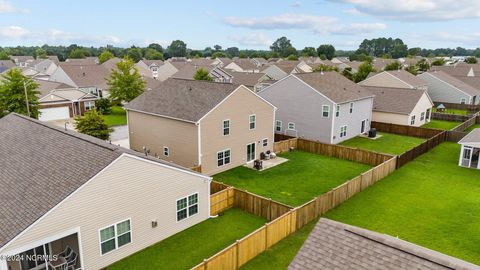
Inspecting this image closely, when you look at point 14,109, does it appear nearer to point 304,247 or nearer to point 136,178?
point 136,178

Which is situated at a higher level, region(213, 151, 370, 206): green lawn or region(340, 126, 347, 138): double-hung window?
region(340, 126, 347, 138): double-hung window

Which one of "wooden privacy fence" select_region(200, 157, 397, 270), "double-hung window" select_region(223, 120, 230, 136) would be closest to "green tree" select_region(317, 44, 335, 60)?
"double-hung window" select_region(223, 120, 230, 136)

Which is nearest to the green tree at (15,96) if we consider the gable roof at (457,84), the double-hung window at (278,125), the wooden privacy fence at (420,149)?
the double-hung window at (278,125)

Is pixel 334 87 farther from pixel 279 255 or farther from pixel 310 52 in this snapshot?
pixel 310 52

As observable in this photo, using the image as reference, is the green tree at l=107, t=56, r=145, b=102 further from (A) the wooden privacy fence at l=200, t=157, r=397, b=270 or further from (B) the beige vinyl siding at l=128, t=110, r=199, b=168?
(A) the wooden privacy fence at l=200, t=157, r=397, b=270

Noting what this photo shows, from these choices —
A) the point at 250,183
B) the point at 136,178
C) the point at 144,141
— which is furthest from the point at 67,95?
the point at 136,178

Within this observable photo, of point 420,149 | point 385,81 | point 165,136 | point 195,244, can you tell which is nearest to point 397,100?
point 385,81
